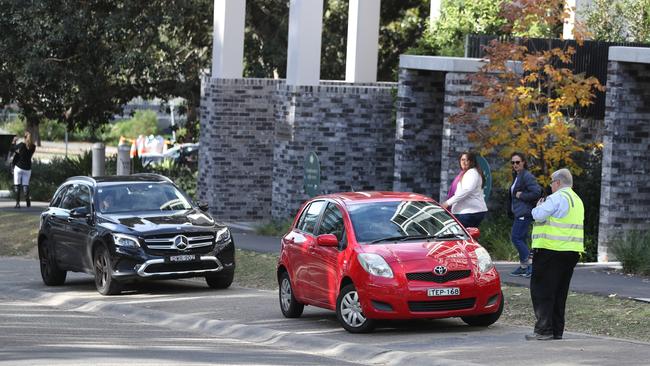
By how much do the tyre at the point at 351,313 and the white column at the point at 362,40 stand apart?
15157 mm

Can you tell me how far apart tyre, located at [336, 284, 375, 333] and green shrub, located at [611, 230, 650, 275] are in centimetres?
582

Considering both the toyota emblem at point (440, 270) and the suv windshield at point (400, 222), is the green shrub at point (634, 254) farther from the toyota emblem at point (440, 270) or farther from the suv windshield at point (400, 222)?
the toyota emblem at point (440, 270)

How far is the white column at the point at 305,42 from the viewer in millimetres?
27969

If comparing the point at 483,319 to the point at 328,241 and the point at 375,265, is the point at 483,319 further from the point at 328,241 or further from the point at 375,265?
the point at 328,241

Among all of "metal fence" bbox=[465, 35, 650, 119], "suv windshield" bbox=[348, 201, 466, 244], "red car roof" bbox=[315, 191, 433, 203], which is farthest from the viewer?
"metal fence" bbox=[465, 35, 650, 119]

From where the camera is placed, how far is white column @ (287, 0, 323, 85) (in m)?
28.0

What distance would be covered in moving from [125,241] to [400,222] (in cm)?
510

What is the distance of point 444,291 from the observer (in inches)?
556

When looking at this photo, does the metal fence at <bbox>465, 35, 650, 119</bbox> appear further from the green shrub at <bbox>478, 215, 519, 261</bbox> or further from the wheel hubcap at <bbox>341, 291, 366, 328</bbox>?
the wheel hubcap at <bbox>341, 291, 366, 328</bbox>

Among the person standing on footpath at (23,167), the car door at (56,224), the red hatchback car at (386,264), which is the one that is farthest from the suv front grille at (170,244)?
the person standing on footpath at (23,167)

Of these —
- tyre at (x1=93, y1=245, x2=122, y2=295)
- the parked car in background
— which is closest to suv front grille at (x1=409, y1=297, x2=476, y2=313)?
tyre at (x1=93, y1=245, x2=122, y2=295)

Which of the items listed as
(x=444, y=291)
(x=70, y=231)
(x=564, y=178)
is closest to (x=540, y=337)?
(x=444, y=291)

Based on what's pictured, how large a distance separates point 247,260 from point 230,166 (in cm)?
880

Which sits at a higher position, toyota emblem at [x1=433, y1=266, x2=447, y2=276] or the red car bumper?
toyota emblem at [x1=433, y1=266, x2=447, y2=276]
